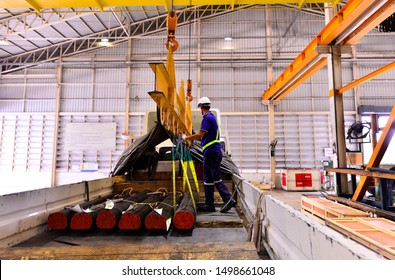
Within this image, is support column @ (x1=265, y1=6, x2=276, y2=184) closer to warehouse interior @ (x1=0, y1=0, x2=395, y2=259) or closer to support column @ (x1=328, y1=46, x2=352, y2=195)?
warehouse interior @ (x1=0, y1=0, x2=395, y2=259)

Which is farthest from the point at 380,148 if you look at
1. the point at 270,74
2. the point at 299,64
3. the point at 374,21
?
the point at 270,74

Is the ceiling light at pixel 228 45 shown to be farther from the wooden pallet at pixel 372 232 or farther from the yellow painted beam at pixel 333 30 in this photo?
the wooden pallet at pixel 372 232

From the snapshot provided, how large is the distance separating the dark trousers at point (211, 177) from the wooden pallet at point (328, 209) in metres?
1.38

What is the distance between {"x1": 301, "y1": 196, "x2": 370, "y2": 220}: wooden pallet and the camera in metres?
3.29

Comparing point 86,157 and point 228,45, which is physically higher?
point 228,45

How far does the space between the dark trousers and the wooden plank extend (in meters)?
1.62

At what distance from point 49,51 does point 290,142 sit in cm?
1408

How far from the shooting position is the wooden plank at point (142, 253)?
156 centimetres

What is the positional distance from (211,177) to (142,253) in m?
1.92

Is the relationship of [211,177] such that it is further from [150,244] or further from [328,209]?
[328,209]

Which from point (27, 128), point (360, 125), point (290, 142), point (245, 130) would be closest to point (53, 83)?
point (27, 128)

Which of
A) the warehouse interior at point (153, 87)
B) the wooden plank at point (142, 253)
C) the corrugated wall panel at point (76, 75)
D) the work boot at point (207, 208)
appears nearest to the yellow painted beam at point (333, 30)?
the work boot at point (207, 208)

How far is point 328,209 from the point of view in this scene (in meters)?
3.61
